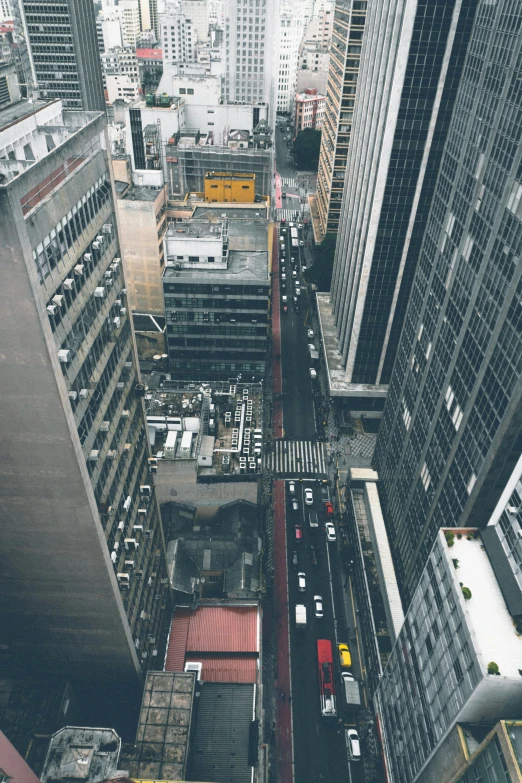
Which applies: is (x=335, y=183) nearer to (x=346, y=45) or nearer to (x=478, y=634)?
(x=346, y=45)

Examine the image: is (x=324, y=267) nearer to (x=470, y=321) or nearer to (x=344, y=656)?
(x=470, y=321)

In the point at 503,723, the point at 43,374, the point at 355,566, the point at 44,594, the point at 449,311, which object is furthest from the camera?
the point at 355,566

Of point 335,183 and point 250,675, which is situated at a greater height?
point 335,183

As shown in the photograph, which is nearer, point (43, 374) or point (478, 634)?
point (43, 374)

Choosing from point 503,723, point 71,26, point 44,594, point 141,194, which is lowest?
point 503,723

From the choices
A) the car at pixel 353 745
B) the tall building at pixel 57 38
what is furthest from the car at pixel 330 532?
the tall building at pixel 57 38

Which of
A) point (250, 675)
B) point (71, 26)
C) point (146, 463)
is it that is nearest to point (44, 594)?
point (146, 463)
